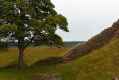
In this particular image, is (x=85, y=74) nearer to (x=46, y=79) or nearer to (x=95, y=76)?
(x=95, y=76)

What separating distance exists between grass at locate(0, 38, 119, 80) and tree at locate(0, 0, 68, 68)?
356 cm

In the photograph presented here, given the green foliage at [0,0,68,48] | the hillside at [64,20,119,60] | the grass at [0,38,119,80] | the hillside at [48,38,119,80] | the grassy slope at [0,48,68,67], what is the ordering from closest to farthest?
1. the hillside at [48,38,119,80]
2. the grass at [0,38,119,80]
3. the green foliage at [0,0,68,48]
4. the hillside at [64,20,119,60]
5. the grassy slope at [0,48,68,67]

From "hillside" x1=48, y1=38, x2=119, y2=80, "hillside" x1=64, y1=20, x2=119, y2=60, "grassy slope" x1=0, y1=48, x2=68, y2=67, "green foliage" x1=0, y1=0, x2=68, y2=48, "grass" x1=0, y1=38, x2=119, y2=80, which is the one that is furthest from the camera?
"grassy slope" x1=0, y1=48, x2=68, y2=67

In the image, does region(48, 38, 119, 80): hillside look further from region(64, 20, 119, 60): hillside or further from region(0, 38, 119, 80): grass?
region(64, 20, 119, 60): hillside

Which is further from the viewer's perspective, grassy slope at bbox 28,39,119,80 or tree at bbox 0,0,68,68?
tree at bbox 0,0,68,68

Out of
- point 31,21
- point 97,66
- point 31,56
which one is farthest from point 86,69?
point 31,56

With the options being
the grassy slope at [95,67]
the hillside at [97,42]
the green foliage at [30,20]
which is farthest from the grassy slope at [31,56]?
the grassy slope at [95,67]

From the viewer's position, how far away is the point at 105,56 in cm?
4438

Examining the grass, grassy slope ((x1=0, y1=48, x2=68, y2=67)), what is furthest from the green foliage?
grassy slope ((x1=0, y1=48, x2=68, y2=67))

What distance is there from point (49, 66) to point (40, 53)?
2222cm

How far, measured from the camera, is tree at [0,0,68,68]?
1825 inches

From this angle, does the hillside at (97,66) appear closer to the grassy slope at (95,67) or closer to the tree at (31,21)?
the grassy slope at (95,67)

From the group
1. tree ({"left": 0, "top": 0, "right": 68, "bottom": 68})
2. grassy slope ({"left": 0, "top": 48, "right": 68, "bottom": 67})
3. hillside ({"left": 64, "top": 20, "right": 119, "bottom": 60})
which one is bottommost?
grassy slope ({"left": 0, "top": 48, "right": 68, "bottom": 67})

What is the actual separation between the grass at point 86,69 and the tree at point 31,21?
11.7 ft
